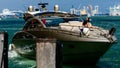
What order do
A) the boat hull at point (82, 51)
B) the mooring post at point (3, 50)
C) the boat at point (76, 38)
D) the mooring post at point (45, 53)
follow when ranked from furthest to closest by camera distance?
the boat hull at point (82, 51), the boat at point (76, 38), the mooring post at point (3, 50), the mooring post at point (45, 53)

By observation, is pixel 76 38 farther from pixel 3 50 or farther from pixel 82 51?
pixel 3 50

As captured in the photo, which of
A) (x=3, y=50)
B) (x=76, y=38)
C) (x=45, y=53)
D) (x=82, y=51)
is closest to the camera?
A: (x=45, y=53)

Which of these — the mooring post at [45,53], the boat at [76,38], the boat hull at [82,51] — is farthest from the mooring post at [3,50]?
the boat hull at [82,51]

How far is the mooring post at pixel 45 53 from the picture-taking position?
10.7 metres

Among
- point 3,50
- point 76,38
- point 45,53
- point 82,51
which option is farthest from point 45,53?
point 82,51

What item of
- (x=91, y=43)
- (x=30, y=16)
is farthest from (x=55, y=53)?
(x=30, y=16)

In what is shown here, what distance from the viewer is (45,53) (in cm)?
1066

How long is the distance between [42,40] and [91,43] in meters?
14.1

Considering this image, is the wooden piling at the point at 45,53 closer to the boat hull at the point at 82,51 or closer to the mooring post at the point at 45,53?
the mooring post at the point at 45,53

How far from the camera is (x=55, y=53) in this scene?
426 inches

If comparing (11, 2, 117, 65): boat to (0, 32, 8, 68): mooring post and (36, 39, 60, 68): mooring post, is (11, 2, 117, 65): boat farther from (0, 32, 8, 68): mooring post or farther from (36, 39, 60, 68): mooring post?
(36, 39, 60, 68): mooring post

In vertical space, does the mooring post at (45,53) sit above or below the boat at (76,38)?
above

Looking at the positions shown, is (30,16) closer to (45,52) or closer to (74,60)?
(74,60)

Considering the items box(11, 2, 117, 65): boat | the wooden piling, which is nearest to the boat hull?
box(11, 2, 117, 65): boat
